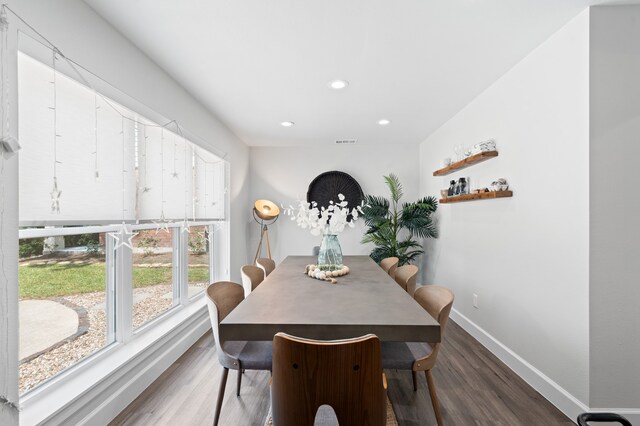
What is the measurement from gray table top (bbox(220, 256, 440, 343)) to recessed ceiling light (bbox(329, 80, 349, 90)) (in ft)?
5.64

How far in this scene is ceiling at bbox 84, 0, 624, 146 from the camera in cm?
174

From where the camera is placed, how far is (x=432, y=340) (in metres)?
1.24

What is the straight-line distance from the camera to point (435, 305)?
1.83 m

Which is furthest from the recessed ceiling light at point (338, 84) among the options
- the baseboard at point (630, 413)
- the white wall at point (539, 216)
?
the baseboard at point (630, 413)

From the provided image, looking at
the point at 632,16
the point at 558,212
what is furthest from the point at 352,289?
the point at 632,16

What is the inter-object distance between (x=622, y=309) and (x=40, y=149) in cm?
317

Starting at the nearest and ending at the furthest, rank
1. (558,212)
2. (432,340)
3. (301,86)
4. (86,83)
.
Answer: (432,340)
(86,83)
(558,212)
(301,86)

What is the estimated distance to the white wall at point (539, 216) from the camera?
1.83 metres

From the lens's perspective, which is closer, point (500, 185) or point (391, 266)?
point (500, 185)

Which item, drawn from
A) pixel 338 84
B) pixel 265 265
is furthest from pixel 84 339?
pixel 338 84

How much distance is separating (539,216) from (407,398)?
155 centimetres

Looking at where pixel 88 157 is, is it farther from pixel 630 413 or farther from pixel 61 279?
pixel 630 413

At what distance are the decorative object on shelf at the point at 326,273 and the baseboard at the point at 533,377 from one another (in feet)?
4.87

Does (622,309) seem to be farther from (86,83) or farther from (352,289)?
(86,83)
